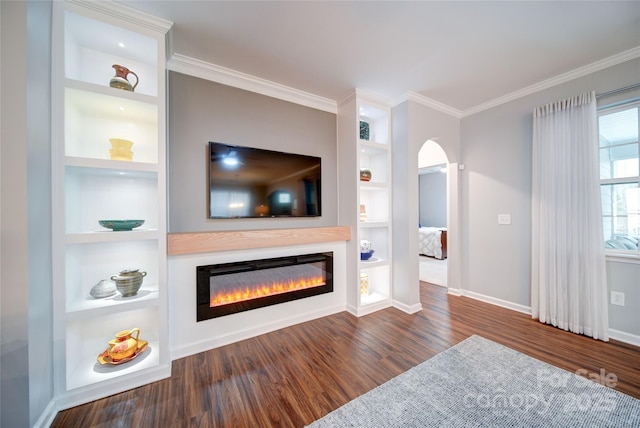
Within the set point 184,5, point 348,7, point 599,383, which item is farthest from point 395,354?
point 184,5

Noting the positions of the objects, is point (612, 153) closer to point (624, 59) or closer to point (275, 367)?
point (624, 59)

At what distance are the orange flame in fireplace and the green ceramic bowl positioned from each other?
925mm

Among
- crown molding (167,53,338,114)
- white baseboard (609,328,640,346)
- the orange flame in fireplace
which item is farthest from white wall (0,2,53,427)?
white baseboard (609,328,640,346)

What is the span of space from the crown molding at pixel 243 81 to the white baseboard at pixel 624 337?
149 inches

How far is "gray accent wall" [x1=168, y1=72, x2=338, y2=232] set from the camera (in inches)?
83.1

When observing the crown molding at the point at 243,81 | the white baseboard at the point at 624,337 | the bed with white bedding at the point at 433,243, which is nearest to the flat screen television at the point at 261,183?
the crown molding at the point at 243,81

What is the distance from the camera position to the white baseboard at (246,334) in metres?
2.00

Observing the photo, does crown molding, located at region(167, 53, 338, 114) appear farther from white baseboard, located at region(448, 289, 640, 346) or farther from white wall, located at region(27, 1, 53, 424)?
white baseboard, located at region(448, 289, 640, 346)

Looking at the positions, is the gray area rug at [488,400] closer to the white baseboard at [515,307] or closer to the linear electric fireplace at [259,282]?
the white baseboard at [515,307]

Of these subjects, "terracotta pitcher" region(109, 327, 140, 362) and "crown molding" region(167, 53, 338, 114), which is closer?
"terracotta pitcher" region(109, 327, 140, 362)

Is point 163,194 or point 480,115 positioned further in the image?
point 480,115

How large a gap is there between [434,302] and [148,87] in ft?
13.4

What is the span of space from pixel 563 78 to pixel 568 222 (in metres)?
1.58

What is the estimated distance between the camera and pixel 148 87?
1.99m
